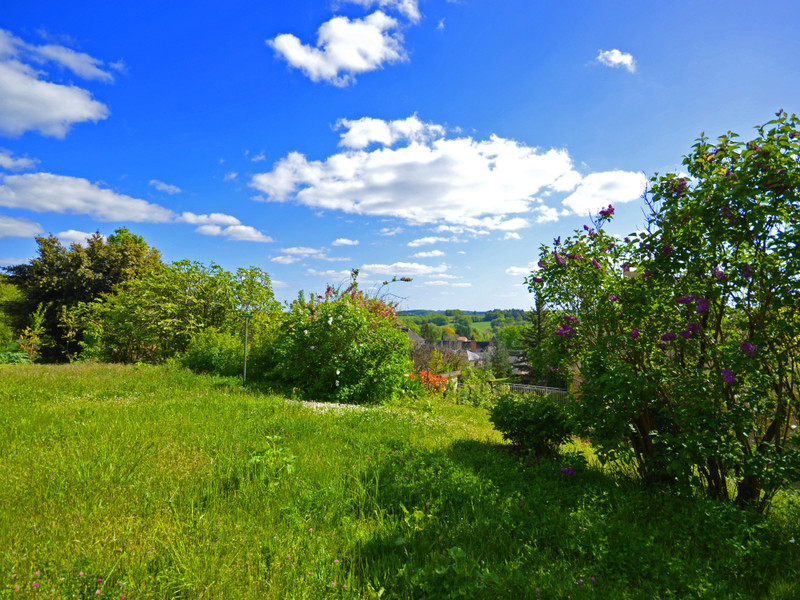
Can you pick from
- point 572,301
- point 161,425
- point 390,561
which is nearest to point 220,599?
point 390,561

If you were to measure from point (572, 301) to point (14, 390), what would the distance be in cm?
884

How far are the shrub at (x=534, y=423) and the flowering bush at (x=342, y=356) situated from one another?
3.83 metres

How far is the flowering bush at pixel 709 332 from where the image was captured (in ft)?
10.5

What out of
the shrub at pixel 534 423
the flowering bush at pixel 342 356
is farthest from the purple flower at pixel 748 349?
the flowering bush at pixel 342 356

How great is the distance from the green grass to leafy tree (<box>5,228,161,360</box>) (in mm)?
16698

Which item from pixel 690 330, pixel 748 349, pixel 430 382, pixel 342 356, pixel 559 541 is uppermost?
pixel 690 330

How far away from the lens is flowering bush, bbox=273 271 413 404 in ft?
27.3

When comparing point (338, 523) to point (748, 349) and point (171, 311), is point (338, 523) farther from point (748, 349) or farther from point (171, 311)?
point (171, 311)

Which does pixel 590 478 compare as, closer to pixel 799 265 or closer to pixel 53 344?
pixel 799 265

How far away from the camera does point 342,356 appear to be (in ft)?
27.6

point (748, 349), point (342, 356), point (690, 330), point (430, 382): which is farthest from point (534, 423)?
point (430, 382)

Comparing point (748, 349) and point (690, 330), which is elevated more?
point (690, 330)

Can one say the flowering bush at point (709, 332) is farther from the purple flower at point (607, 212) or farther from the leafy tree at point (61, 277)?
the leafy tree at point (61, 277)

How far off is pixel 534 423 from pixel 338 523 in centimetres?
283
